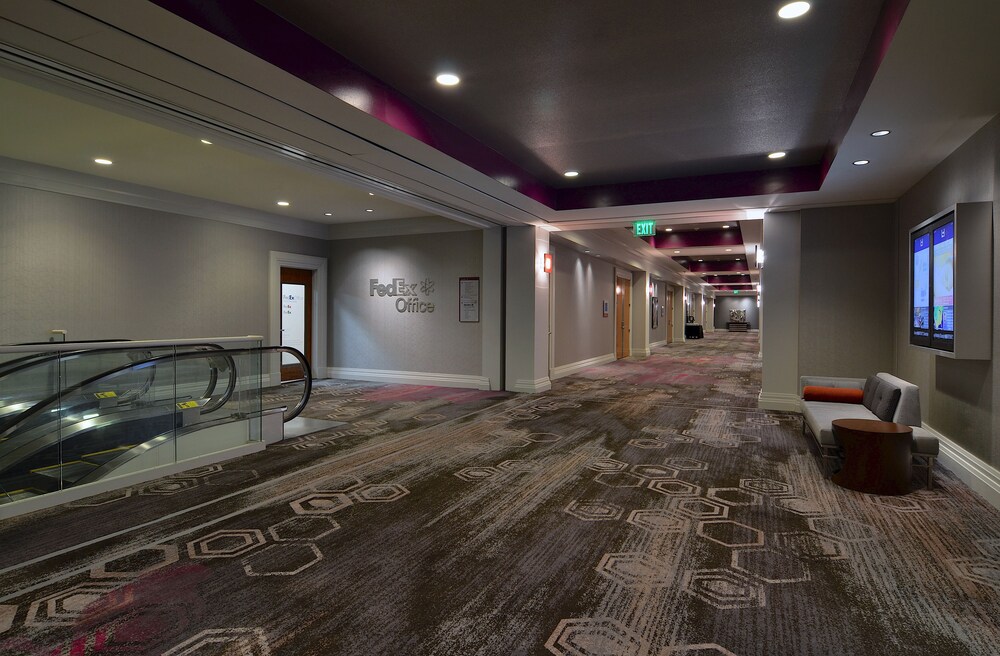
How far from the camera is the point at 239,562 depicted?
2922mm

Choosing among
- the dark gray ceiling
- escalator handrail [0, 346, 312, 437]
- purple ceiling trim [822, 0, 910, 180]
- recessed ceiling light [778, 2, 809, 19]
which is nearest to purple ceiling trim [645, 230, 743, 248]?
the dark gray ceiling

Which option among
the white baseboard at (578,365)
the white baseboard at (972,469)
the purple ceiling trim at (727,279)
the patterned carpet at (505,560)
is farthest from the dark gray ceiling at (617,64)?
the purple ceiling trim at (727,279)

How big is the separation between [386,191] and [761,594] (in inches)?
221

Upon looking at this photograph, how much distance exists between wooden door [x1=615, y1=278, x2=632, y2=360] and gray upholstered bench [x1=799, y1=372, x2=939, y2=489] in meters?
9.81

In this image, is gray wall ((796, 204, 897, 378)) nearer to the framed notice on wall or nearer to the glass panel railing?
the framed notice on wall

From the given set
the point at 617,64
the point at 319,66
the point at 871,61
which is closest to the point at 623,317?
the point at 617,64

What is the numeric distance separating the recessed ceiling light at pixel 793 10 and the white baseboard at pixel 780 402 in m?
5.58

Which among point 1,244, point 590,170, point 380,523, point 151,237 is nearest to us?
point 380,523

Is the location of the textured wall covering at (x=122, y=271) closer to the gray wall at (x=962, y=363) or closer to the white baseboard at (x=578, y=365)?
the white baseboard at (x=578, y=365)

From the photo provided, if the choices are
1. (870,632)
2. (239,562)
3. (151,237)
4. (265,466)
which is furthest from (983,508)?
(151,237)

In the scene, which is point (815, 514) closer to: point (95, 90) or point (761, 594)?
point (761, 594)

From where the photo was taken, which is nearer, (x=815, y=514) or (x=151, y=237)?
(x=815, y=514)

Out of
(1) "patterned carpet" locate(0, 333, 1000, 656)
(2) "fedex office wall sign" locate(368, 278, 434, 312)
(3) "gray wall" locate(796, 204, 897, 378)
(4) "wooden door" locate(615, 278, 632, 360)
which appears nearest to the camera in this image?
(1) "patterned carpet" locate(0, 333, 1000, 656)

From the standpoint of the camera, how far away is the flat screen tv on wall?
A: 14.6 feet
